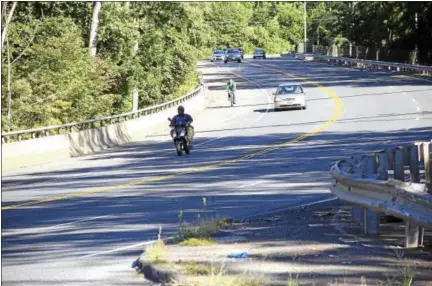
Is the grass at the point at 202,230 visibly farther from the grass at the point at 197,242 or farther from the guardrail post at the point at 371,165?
the guardrail post at the point at 371,165

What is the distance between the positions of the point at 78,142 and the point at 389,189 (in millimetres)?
24293

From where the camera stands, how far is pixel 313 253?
10.7m

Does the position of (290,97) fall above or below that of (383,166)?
below

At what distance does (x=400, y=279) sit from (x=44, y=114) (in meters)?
36.2

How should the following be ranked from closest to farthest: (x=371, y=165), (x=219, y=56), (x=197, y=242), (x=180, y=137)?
(x=197, y=242), (x=371, y=165), (x=180, y=137), (x=219, y=56)

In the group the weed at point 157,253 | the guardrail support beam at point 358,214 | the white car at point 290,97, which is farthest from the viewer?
the white car at point 290,97

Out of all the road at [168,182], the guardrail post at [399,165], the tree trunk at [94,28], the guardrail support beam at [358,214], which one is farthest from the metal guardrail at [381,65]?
the guardrail support beam at [358,214]

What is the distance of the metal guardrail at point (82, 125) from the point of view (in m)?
31.6

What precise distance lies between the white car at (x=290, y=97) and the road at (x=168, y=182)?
0.73 metres

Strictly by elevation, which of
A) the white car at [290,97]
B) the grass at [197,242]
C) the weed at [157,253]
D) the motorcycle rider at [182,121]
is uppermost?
the weed at [157,253]

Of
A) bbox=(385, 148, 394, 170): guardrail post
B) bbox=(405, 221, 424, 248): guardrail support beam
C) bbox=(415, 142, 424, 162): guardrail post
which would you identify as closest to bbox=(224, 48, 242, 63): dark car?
bbox=(415, 142, 424, 162): guardrail post

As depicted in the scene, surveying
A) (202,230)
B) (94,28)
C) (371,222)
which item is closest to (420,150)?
(371,222)

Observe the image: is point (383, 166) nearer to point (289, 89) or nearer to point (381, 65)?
point (289, 89)

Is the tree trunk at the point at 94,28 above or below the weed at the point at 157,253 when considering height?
above
